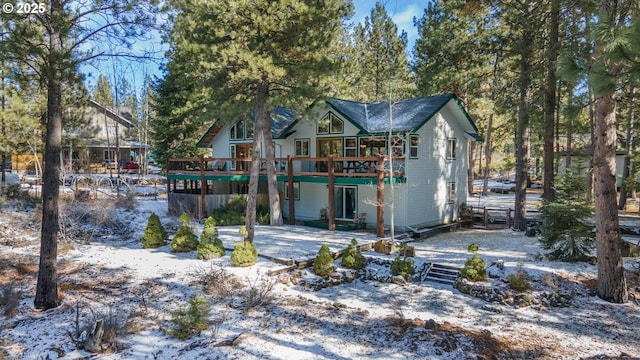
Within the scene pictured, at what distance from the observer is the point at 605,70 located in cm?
535

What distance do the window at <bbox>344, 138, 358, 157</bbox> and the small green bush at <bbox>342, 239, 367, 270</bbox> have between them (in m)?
7.39

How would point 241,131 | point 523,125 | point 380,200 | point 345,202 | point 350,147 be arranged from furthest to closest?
point 241,131, point 345,202, point 350,147, point 523,125, point 380,200

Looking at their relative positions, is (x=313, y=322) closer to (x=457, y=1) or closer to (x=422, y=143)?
(x=422, y=143)

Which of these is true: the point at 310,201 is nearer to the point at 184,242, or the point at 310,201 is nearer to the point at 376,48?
the point at 184,242

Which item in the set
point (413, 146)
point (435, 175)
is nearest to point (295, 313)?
point (413, 146)

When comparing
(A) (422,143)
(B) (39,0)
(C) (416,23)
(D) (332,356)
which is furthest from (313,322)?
(C) (416,23)

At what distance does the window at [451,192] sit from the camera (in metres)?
19.9

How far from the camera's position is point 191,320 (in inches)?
290

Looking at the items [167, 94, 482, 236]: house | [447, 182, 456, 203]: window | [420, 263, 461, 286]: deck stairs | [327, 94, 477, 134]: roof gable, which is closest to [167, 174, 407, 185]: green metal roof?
[167, 94, 482, 236]: house

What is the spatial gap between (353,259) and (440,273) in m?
2.63

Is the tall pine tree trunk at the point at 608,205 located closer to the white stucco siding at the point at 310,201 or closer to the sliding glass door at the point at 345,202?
the sliding glass door at the point at 345,202

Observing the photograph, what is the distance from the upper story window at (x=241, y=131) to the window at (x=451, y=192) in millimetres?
11627

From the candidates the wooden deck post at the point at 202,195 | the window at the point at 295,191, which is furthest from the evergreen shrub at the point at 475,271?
the wooden deck post at the point at 202,195

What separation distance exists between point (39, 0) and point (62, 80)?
60.3 inches
